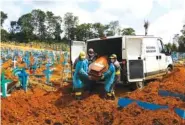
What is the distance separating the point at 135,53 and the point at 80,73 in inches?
87.8

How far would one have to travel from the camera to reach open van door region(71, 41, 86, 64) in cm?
1255

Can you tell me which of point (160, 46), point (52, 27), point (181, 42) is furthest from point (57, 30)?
point (160, 46)


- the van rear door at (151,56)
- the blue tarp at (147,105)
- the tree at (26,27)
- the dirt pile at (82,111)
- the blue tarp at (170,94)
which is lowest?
the dirt pile at (82,111)

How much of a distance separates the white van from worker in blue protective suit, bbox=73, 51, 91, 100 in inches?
56.6

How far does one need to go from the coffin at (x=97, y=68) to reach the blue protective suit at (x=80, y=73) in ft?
0.79

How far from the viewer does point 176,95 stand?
31.2 ft

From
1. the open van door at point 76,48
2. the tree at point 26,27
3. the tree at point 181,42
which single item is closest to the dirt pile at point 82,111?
the open van door at point 76,48

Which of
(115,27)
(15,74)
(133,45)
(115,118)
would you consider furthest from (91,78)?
(115,27)

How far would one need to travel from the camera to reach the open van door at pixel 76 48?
1255cm

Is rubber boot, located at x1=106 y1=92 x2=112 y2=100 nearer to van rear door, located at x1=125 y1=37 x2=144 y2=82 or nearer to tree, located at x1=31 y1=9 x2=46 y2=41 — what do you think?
van rear door, located at x1=125 y1=37 x2=144 y2=82

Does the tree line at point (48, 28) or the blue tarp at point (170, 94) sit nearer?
the blue tarp at point (170, 94)

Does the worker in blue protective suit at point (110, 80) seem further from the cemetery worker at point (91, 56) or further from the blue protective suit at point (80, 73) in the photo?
the cemetery worker at point (91, 56)

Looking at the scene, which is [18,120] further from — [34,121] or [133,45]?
[133,45]

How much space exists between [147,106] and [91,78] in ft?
9.78
